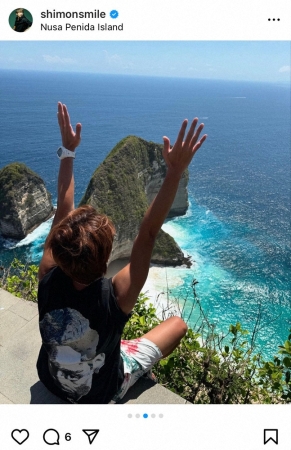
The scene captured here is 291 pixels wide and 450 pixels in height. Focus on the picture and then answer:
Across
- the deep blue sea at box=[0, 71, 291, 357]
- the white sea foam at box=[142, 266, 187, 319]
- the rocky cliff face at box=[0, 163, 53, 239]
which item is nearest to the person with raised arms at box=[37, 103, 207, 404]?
the deep blue sea at box=[0, 71, 291, 357]

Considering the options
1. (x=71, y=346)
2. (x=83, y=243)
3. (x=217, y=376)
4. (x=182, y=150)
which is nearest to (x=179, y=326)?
(x=217, y=376)

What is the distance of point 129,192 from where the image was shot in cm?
3803

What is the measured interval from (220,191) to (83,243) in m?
57.9

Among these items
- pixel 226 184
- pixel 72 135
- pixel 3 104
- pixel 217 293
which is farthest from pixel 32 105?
pixel 72 135

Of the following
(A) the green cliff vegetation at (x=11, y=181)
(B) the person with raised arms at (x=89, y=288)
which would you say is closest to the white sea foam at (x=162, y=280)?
(A) the green cliff vegetation at (x=11, y=181)

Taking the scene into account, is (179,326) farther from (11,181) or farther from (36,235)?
(11,181)

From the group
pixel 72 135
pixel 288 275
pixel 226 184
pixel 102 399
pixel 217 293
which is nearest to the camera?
pixel 102 399

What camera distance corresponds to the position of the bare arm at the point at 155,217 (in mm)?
2025

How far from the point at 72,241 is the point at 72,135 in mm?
1210

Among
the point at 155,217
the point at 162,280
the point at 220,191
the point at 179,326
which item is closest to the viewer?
the point at 155,217

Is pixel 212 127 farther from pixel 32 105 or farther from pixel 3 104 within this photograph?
pixel 3 104

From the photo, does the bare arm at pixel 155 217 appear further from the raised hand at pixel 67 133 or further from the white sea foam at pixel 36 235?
the white sea foam at pixel 36 235

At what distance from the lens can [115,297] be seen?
6.98 feet
